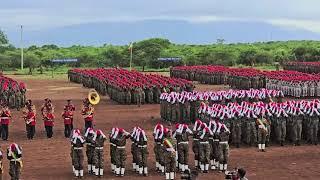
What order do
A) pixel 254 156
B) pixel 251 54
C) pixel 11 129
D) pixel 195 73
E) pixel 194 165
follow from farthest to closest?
pixel 251 54, pixel 195 73, pixel 11 129, pixel 254 156, pixel 194 165

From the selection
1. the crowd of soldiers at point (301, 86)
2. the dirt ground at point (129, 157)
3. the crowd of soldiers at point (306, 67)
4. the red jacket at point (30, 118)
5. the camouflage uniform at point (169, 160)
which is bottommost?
the dirt ground at point (129, 157)

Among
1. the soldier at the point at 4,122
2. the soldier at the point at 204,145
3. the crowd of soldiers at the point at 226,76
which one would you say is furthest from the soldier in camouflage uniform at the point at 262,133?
the crowd of soldiers at the point at 226,76

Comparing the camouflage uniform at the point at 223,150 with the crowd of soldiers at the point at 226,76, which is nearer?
the camouflage uniform at the point at 223,150

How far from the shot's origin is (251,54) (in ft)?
263

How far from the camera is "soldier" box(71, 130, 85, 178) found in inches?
590

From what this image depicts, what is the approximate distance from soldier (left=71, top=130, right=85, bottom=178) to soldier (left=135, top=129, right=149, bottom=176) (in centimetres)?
138

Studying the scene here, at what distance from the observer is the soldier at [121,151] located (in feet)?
49.5

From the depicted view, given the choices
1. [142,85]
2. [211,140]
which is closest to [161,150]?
[211,140]

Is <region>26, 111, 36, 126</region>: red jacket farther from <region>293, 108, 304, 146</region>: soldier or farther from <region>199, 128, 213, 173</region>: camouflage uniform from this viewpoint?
<region>293, 108, 304, 146</region>: soldier

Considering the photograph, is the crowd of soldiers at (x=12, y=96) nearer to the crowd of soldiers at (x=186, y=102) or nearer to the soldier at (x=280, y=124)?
the crowd of soldiers at (x=186, y=102)

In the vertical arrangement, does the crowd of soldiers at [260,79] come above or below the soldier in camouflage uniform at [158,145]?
above

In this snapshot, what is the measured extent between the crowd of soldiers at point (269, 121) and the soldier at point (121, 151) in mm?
4611

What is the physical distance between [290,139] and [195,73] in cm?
3061

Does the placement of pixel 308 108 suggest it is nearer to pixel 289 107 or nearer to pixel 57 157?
pixel 289 107
